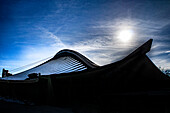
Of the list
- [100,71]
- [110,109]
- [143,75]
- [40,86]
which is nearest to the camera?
[110,109]

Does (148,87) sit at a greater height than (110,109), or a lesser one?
greater

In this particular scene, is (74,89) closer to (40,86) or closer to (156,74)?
(40,86)

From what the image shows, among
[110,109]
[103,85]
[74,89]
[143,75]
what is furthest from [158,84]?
[74,89]

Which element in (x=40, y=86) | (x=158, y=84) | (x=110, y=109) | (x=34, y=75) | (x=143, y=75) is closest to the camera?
(x=110, y=109)

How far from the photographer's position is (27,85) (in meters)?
7.25

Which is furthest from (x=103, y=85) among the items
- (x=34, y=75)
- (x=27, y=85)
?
(x=34, y=75)

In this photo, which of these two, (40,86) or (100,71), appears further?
(40,86)

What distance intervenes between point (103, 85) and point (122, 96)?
150 centimetres

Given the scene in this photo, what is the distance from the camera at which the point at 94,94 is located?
5.85m

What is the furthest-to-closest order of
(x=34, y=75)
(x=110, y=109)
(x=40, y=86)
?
(x=34, y=75) → (x=40, y=86) → (x=110, y=109)

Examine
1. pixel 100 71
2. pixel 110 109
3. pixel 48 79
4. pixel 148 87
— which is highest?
pixel 100 71

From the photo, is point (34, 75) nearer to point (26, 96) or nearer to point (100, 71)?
point (26, 96)

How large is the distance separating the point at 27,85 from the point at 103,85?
5.12 metres

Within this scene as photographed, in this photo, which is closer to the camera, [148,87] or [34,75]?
[148,87]
